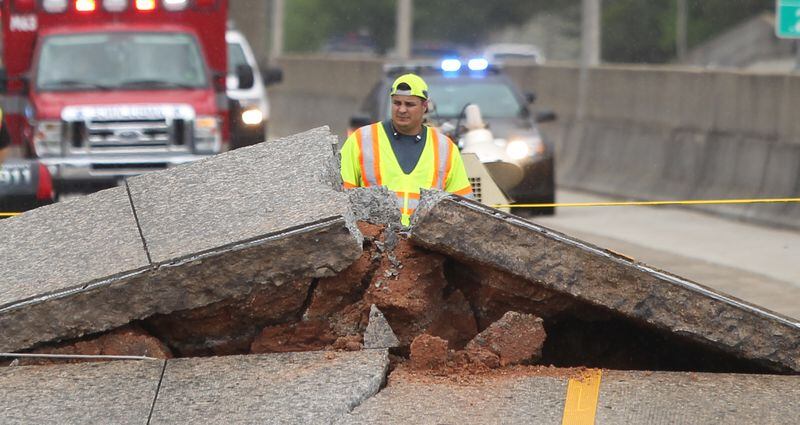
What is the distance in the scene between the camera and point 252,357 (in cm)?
763

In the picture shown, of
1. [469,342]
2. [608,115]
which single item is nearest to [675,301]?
[469,342]

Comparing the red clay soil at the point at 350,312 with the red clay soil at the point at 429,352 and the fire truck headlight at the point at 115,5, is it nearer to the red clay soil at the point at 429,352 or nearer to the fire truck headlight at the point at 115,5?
the red clay soil at the point at 429,352

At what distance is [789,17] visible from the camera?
16000mm

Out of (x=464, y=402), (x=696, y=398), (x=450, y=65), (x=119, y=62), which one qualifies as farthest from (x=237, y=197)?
(x=119, y=62)

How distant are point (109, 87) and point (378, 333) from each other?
11440 millimetres

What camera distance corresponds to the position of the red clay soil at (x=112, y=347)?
7719mm

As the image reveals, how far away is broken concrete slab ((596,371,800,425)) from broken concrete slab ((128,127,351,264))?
1.49m

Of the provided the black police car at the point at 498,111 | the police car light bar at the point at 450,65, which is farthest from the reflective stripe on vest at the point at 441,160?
the black police car at the point at 498,111

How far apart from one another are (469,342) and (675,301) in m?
0.97

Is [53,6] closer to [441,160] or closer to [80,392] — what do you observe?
[441,160]

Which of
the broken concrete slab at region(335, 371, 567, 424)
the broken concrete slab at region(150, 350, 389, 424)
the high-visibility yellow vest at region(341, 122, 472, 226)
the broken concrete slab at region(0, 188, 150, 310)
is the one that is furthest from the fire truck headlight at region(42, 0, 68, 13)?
the broken concrete slab at region(335, 371, 567, 424)

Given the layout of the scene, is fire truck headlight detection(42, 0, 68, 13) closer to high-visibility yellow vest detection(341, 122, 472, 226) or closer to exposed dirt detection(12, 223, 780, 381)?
high-visibility yellow vest detection(341, 122, 472, 226)

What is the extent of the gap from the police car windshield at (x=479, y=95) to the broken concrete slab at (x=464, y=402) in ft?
35.6

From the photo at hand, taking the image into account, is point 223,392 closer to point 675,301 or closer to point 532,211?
point 675,301
